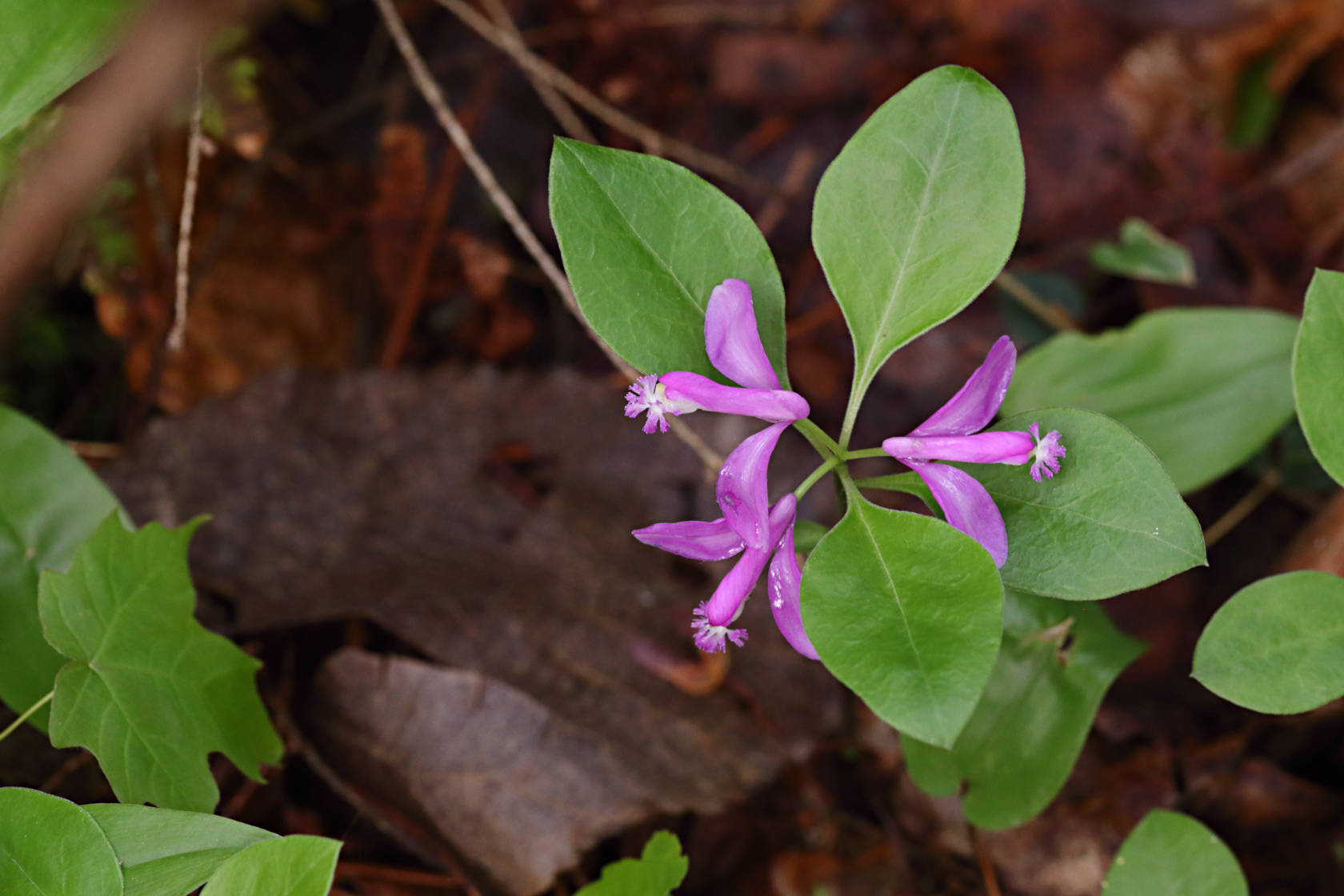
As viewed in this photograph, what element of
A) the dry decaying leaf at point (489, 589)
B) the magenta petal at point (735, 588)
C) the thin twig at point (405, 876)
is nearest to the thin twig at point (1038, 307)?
the dry decaying leaf at point (489, 589)

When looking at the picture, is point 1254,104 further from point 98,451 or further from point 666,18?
point 98,451

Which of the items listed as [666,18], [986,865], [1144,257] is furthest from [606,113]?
[986,865]

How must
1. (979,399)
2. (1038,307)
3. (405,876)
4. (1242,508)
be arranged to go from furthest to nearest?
(1038,307) → (1242,508) → (405,876) → (979,399)

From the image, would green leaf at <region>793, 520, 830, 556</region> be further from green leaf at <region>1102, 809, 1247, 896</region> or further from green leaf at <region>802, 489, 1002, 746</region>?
green leaf at <region>1102, 809, 1247, 896</region>

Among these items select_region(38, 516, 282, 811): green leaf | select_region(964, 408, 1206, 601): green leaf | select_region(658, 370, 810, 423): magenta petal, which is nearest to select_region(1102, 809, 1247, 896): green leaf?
select_region(964, 408, 1206, 601): green leaf

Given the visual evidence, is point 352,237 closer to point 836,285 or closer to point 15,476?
point 15,476
